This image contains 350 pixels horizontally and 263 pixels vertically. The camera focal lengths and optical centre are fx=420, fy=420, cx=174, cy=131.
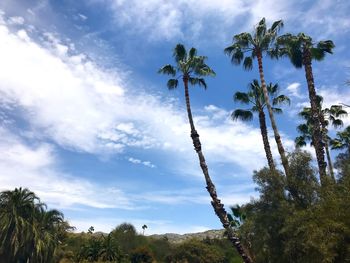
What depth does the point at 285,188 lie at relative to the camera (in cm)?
2539

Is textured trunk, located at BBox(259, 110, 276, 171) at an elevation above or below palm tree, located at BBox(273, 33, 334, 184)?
below

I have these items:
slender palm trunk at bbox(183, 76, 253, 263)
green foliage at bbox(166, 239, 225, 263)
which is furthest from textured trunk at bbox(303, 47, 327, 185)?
green foliage at bbox(166, 239, 225, 263)

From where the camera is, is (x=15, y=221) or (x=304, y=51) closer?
(x=304, y=51)

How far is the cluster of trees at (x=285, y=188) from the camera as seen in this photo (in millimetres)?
20891

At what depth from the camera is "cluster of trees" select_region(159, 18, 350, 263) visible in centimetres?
2089

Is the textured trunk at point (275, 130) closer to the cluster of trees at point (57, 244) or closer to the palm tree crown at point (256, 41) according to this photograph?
the palm tree crown at point (256, 41)

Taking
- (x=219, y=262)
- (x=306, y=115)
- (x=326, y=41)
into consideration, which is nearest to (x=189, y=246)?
(x=219, y=262)

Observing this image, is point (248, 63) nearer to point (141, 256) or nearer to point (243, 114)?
point (243, 114)

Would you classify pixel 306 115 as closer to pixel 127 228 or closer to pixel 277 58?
pixel 277 58

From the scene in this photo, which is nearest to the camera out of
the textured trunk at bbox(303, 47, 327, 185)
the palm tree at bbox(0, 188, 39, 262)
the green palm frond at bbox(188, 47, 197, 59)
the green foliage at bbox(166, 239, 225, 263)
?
the textured trunk at bbox(303, 47, 327, 185)

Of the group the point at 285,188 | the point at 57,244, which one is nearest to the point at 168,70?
the point at 285,188

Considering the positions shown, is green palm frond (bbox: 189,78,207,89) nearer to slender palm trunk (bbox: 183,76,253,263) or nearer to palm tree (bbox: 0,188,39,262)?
slender palm trunk (bbox: 183,76,253,263)

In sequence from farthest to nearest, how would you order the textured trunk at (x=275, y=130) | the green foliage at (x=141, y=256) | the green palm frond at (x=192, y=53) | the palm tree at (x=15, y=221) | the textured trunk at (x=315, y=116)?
the green foliage at (x=141, y=256), the palm tree at (x=15, y=221), the green palm frond at (x=192, y=53), the textured trunk at (x=315, y=116), the textured trunk at (x=275, y=130)

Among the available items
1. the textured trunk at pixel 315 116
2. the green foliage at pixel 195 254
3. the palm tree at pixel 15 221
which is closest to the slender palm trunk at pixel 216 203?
the textured trunk at pixel 315 116
